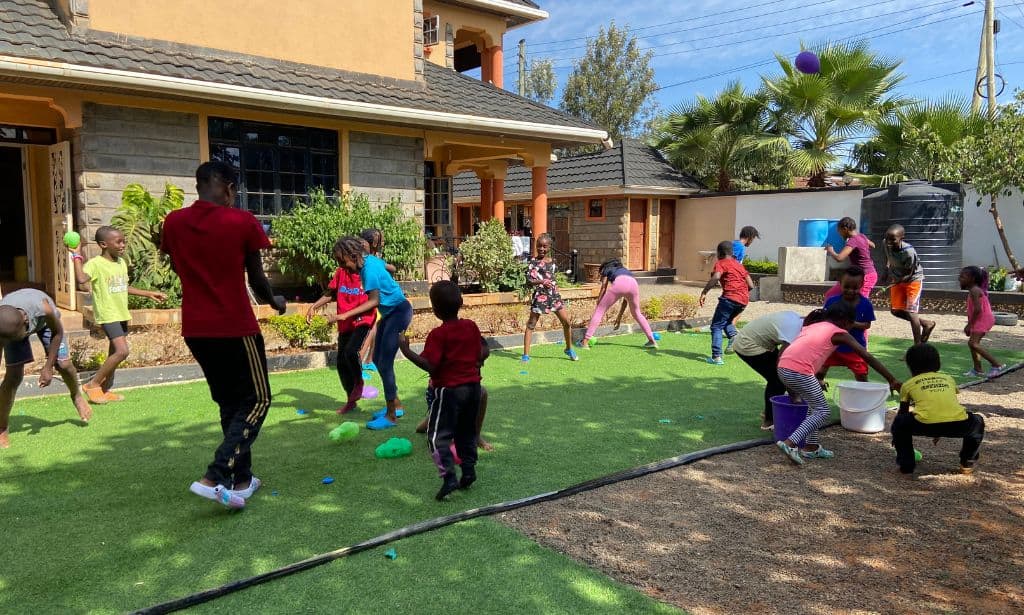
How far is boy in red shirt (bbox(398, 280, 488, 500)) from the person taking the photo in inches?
174

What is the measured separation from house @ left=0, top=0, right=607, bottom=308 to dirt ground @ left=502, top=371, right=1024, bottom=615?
839cm

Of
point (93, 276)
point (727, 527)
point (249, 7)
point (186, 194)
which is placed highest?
point (249, 7)

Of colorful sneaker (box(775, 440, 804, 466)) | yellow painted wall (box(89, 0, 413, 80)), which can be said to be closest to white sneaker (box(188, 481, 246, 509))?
colorful sneaker (box(775, 440, 804, 466))

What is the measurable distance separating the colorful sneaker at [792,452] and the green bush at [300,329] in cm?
549

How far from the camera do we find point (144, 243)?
973cm

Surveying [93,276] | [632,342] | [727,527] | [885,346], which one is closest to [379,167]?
[632,342]

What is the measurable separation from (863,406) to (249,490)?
474 centimetres

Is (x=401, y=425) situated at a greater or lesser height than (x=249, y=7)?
lesser

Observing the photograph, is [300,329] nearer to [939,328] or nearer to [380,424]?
[380,424]

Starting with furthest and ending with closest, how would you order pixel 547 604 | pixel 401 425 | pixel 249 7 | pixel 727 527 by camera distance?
pixel 249 7 < pixel 401 425 < pixel 727 527 < pixel 547 604

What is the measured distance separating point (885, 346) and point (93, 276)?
1007 cm

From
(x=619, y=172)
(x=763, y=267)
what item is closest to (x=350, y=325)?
(x=763, y=267)

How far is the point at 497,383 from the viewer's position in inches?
313

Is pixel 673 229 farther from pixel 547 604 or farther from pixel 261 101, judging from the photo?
pixel 547 604
